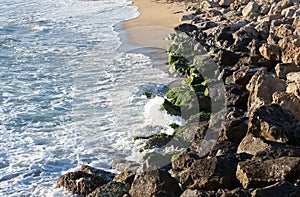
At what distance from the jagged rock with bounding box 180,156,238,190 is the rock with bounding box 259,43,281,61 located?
4.61 metres

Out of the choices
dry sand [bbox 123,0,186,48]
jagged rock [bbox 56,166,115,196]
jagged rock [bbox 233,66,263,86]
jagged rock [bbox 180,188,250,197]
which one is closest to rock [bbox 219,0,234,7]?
dry sand [bbox 123,0,186,48]

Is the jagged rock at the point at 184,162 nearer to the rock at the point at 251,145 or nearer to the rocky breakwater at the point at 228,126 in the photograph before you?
the rocky breakwater at the point at 228,126

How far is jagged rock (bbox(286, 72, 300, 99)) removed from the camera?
22.8 ft

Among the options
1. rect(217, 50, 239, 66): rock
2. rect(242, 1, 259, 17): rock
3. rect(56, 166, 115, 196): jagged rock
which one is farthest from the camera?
rect(242, 1, 259, 17): rock

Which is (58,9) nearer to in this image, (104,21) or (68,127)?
(104,21)

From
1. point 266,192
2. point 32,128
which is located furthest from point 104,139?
point 266,192

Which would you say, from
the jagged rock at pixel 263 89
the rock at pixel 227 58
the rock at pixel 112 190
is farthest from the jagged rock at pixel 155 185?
the rock at pixel 227 58

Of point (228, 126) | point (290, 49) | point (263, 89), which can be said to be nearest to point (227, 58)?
point (290, 49)

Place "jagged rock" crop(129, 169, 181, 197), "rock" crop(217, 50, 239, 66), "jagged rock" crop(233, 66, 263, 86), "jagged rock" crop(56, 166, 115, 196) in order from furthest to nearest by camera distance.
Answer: "rock" crop(217, 50, 239, 66) → "jagged rock" crop(233, 66, 263, 86) → "jagged rock" crop(56, 166, 115, 196) → "jagged rock" crop(129, 169, 181, 197)

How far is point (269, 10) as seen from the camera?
14438 mm

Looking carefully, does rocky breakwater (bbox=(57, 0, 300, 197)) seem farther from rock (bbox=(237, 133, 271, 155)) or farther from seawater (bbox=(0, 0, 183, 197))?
seawater (bbox=(0, 0, 183, 197))

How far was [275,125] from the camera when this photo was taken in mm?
5859

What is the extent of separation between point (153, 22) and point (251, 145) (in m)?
12.5

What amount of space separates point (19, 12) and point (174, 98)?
1485 cm
